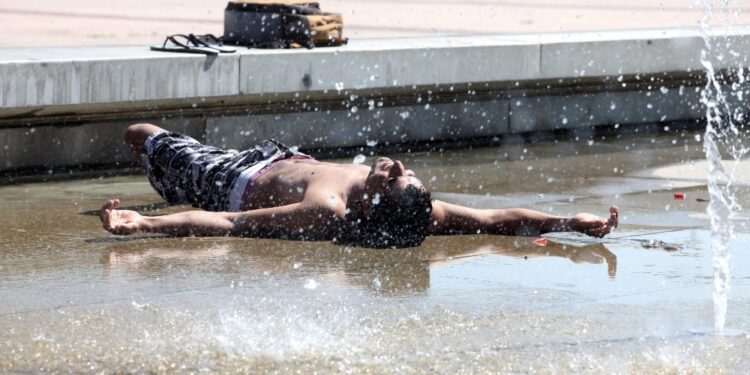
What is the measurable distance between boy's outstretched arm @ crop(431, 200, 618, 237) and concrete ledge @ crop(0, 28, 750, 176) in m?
2.64

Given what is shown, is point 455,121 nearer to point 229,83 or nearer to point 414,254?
point 229,83

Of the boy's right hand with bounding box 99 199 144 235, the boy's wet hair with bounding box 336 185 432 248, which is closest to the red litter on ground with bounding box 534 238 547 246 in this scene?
the boy's wet hair with bounding box 336 185 432 248

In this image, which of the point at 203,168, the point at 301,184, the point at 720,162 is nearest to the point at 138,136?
the point at 203,168

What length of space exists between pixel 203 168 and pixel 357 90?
2844 mm

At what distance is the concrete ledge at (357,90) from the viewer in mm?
9078

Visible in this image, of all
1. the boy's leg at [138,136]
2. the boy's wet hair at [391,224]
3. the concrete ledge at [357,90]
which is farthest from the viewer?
the concrete ledge at [357,90]

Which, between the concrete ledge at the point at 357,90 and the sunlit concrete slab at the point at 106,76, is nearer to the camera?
the sunlit concrete slab at the point at 106,76

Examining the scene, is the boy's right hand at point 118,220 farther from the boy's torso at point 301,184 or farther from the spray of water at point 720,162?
the spray of water at point 720,162

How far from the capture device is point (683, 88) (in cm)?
1298

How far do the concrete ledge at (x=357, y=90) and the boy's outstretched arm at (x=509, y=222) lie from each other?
264cm

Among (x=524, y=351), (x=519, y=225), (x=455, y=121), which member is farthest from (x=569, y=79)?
(x=524, y=351)

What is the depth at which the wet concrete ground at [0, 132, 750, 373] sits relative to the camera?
4.95 metres

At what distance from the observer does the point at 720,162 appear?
33.0 ft

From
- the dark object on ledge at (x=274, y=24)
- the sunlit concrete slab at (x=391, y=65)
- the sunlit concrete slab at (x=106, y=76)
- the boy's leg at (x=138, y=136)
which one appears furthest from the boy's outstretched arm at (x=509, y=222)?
the dark object on ledge at (x=274, y=24)
